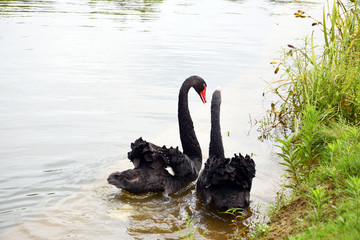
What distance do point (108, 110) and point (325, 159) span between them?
3895 millimetres

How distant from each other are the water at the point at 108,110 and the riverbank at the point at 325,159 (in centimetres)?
51

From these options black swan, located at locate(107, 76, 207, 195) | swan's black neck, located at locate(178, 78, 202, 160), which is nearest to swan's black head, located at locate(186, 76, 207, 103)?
swan's black neck, located at locate(178, 78, 202, 160)

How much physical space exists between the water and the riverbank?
509 millimetres

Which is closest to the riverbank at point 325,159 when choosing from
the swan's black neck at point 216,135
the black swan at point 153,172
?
the swan's black neck at point 216,135

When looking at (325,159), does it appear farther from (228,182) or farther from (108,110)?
(108,110)

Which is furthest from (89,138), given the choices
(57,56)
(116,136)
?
(57,56)

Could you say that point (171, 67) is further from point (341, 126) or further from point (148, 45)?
point (341, 126)

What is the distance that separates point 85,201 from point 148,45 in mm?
8460

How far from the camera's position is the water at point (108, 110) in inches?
166

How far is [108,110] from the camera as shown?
24.2ft

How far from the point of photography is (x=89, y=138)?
6277 mm

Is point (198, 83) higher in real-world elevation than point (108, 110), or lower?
higher

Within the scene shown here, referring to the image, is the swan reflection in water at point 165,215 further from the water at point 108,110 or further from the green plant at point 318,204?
the green plant at point 318,204

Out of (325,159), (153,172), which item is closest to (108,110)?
(153,172)
